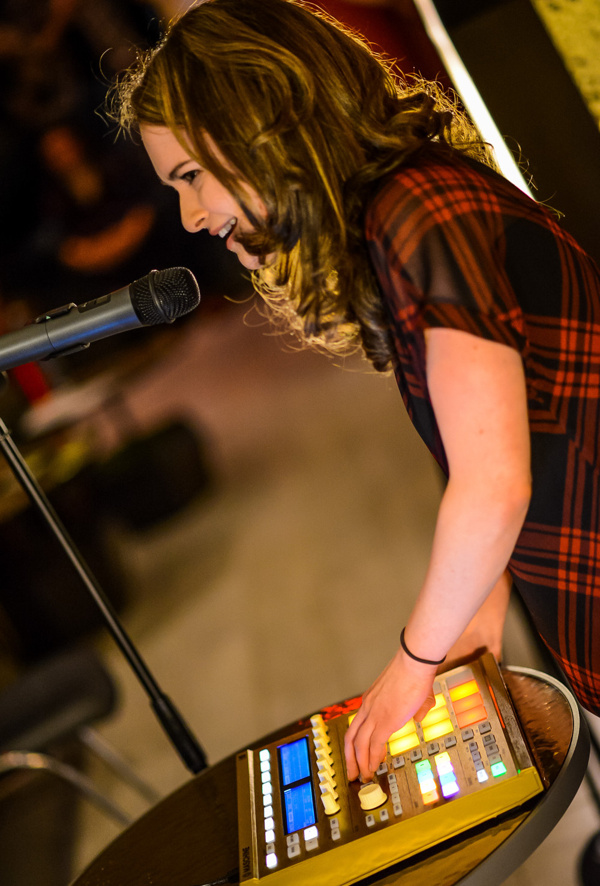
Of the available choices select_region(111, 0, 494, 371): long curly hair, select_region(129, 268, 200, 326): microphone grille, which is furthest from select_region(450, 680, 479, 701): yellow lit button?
select_region(129, 268, 200, 326): microphone grille

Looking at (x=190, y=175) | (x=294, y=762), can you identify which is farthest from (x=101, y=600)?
(x=190, y=175)

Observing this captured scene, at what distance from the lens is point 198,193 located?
2.64 ft

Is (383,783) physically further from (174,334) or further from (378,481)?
(174,334)

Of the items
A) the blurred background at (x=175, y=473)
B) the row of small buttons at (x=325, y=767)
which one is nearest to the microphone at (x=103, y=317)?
the row of small buttons at (x=325, y=767)

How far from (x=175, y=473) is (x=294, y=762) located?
2.69 meters

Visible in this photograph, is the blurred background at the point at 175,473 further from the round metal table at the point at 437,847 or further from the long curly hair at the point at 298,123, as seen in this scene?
the round metal table at the point at 437,847

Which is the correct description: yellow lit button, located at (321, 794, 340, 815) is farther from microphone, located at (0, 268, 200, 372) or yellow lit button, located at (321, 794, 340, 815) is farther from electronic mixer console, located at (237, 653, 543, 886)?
microphone, located at (0, 268, 200, 372)

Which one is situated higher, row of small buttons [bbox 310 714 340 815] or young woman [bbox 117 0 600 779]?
young woman [bbox 117 0 600 779]

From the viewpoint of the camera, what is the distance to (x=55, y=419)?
3.07 metres

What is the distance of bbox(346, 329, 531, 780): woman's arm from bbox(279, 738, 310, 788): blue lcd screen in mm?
249

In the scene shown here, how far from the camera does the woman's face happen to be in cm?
77

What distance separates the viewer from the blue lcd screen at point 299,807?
0.76m

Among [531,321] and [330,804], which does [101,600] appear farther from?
[531,321]

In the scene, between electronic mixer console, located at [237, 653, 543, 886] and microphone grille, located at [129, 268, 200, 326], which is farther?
microphone grille, located at [129, 268, 200, 326]
